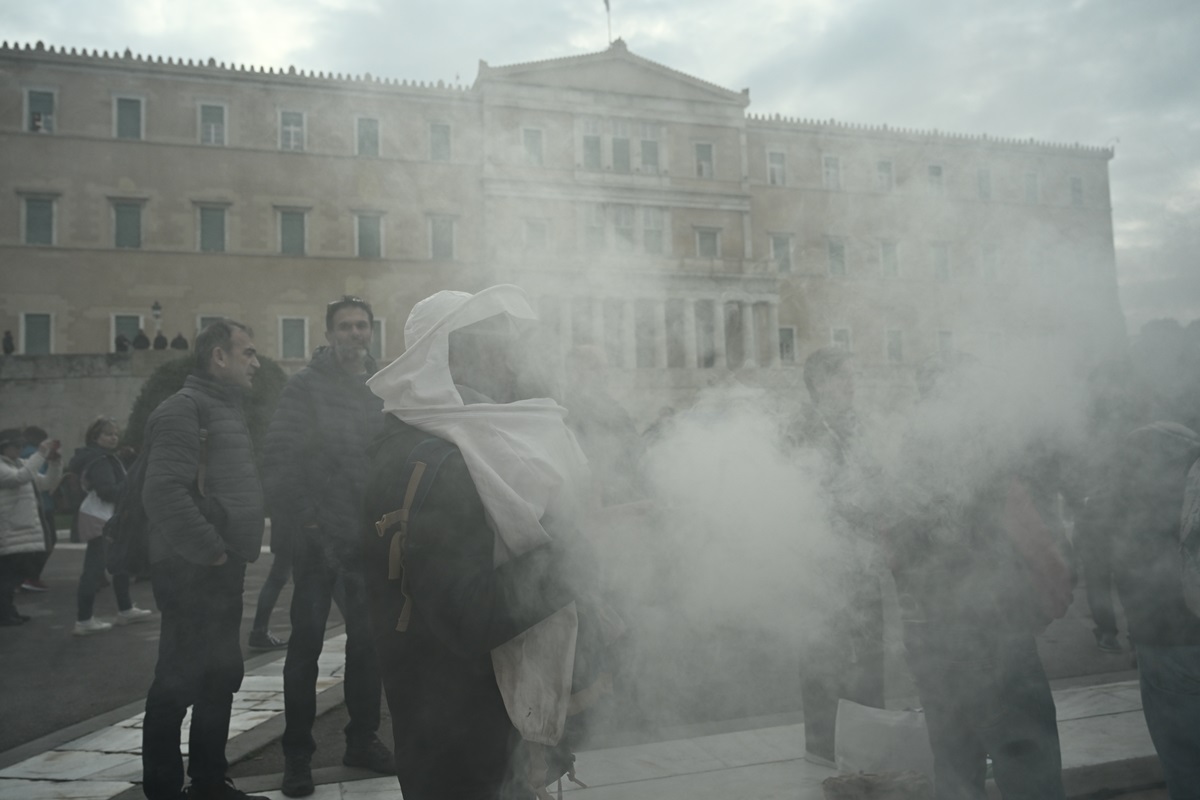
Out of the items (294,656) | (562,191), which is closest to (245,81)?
(562,191)

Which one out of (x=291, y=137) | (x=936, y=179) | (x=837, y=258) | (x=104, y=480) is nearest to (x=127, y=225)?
(x=291, y=137)

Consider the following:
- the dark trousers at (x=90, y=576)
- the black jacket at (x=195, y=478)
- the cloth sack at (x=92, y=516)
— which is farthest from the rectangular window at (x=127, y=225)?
the black jacket at (x=195, y=478)

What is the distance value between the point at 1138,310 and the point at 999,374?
0.61m

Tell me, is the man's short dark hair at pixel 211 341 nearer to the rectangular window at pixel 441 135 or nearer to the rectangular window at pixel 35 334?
the rectangular window at pixel 441 135

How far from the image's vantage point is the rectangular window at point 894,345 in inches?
181

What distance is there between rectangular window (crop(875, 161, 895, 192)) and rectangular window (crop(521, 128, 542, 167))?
299cm

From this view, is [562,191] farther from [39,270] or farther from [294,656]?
[39,270]

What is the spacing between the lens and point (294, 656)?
3.94m

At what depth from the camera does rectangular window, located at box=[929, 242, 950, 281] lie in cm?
540

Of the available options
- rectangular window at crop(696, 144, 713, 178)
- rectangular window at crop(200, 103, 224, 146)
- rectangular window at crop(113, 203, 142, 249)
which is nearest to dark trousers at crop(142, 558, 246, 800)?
rectangular window at crop(696, 144, 713, 178)

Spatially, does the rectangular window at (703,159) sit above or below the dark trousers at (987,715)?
above

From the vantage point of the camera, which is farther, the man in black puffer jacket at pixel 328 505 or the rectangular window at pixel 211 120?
the rectangular window at pixel 211 120

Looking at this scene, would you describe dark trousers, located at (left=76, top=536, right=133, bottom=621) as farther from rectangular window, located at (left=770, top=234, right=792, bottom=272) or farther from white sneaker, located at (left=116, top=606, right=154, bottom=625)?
rectangular window, located at (left=770, top=234, right=792, bottom=272)

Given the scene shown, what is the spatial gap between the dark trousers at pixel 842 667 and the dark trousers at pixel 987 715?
2.22ft
